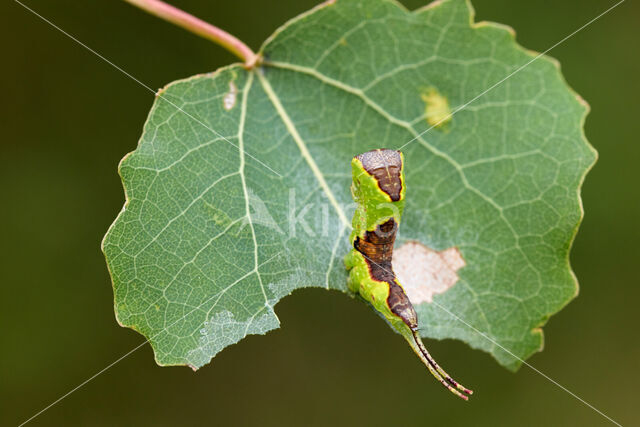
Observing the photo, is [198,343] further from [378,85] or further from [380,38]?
[380,38]

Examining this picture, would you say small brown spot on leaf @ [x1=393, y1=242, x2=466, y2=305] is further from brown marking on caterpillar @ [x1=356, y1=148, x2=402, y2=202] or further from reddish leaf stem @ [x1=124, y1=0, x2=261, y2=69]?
reddish leaf stem @ [x1=124, y1=0, x2=261, y2=69]

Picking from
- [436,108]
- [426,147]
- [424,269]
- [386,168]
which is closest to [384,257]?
[424,269]

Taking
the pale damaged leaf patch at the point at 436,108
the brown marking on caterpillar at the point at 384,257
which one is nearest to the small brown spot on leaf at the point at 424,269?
the brown marking on caterpillar at the point at 384,257

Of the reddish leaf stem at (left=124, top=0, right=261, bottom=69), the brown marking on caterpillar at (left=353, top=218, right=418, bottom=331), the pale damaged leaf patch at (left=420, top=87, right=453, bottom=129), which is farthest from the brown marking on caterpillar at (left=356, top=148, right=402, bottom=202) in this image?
A: the reddish leaf stem at (left=124, top=0, right=261, bottom=69)

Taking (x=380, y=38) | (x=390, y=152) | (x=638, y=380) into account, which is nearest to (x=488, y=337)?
(x=390, y=152)

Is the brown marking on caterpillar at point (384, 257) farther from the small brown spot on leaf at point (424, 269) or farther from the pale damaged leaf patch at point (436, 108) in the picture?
the pale damaged leaf patch at point (436, 108)

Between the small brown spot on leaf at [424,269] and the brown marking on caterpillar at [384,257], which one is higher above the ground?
the brown marking on caterpillar at [384,257]
